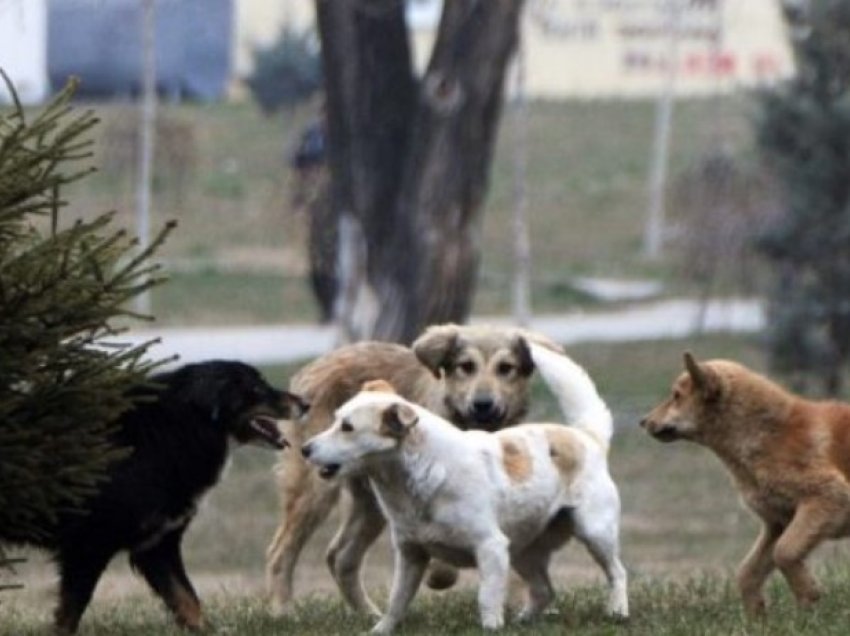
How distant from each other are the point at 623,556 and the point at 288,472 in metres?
5.29

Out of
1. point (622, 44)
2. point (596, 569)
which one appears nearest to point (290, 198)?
point (622, 44)

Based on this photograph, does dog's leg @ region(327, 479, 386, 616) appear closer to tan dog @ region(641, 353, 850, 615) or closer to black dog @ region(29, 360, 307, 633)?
black dog @ region(29, 360, 307, 633)

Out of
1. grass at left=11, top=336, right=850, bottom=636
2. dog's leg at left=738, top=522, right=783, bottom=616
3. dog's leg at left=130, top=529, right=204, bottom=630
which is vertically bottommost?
grass at left=11, top=336, right=850, bottom=636

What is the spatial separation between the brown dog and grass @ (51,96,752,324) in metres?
22.4

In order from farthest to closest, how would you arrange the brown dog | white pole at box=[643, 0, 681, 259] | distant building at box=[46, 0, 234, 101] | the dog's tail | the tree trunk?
white pole at box=[643, 0, 681, 259]
distant building at box=[46, 0, 234, 101]
the tree trunk
the brown dog
the dog's tail

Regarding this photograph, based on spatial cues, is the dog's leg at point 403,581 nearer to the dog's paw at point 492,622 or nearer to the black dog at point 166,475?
the dog's paw at point 492,622

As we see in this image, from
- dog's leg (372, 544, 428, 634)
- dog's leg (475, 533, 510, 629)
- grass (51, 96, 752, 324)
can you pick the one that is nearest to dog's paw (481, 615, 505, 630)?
dog's leg (475, 533, 510, 629)

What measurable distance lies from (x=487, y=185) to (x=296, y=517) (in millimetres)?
9633

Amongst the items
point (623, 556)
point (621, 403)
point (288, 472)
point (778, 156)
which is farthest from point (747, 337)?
point (288, 472)

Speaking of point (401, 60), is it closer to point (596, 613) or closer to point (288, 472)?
point (288, 472)

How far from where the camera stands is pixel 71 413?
34.2ft

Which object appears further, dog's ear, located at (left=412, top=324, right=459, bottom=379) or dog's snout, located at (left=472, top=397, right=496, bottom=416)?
dog's ear, located at (left=412, top=324, right=459, bottom=379)

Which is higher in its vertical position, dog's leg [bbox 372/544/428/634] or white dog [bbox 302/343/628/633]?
white dog [bbox 302/343/628/633]

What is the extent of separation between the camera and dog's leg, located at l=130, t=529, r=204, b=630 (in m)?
11.9
